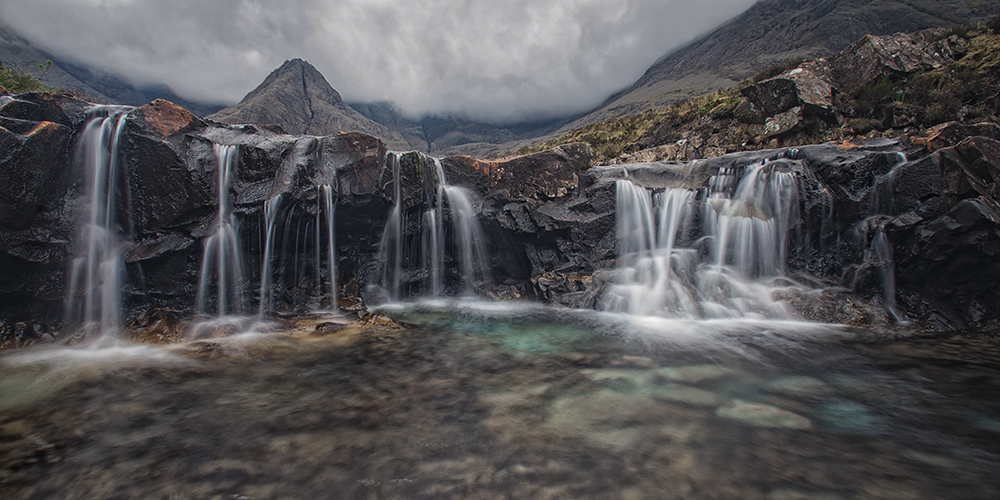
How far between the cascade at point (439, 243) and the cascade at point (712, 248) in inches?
215

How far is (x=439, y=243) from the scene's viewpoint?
13.3m

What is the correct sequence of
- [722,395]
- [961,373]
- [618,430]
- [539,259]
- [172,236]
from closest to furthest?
[618,430] < [722,395] < [961,373] < [172,236] < [539,259]

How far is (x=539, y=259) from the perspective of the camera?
42.0 feet

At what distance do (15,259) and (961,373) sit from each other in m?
18.5

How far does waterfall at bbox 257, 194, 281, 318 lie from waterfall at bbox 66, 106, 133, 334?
2.90 metres

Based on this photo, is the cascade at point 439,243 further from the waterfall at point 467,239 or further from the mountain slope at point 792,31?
the mountain slope at point 792,31

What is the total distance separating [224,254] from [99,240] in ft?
8.10

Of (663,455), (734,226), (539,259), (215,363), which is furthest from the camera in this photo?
(539,259)

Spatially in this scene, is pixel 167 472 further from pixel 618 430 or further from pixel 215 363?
pixel 618 430

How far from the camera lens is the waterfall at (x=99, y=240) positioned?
8.02m

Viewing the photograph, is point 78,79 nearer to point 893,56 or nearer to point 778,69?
point 778,69

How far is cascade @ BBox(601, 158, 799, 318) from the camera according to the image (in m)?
9.69

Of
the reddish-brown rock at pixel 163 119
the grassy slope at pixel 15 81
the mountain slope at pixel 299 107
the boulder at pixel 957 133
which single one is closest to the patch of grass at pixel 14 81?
the grassy slope at pixel 15 81

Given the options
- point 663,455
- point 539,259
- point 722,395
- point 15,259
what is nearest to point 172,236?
point 15,259
